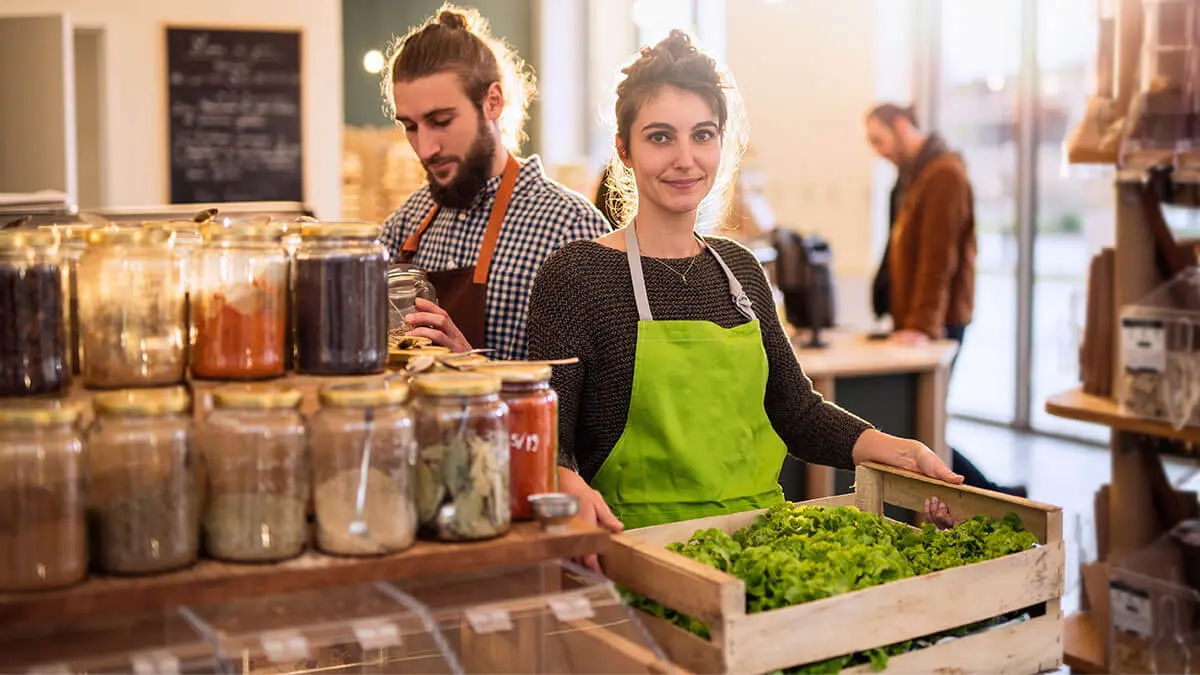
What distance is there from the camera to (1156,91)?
11.7 feet

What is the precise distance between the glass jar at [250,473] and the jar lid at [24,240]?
0.28 m

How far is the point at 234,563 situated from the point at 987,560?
107 cm

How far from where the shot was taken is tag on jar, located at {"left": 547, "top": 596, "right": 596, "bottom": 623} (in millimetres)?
1511

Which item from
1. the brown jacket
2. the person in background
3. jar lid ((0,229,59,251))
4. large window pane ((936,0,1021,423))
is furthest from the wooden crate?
large window pane ((936,0,1021,423))

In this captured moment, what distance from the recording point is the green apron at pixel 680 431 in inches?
88.0

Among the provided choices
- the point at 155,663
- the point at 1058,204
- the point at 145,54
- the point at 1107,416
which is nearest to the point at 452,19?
the point at 155,663

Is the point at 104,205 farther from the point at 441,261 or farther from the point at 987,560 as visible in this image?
the point at 987,560

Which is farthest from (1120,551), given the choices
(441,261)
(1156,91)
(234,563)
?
(234,563)

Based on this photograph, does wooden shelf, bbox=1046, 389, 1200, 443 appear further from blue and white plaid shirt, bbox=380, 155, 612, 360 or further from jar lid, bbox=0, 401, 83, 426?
jar lid, bbox=0, 401, 83, 426

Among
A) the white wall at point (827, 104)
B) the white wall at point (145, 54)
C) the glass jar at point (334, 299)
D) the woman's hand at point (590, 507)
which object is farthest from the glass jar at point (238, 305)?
the white wall at point (827, 104)

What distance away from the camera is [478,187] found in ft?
9.28

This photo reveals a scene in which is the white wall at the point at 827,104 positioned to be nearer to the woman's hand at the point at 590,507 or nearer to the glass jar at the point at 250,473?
the woman's hand at the point at 590,507

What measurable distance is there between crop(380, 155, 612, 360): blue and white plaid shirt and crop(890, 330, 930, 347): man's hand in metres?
2.91

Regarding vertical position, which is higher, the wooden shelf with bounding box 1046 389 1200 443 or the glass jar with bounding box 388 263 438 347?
the glass jar with bounding box 388 263 438 347
